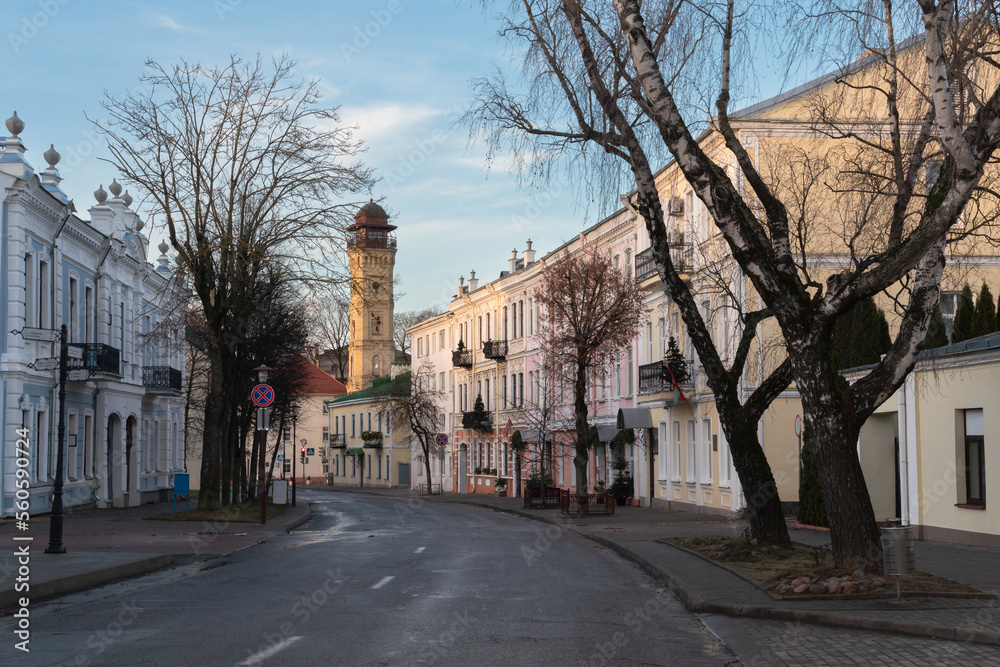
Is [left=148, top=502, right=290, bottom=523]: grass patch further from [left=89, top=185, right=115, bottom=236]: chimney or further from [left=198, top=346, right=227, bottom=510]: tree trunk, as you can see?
[left=89, top=185, right=115, bottom=236]: chimney

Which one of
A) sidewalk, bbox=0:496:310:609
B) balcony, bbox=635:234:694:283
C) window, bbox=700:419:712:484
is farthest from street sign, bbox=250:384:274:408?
window, bbox=700:419:712:484

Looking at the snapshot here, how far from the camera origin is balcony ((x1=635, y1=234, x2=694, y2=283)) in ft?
112

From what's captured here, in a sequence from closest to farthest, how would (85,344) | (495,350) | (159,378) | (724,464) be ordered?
(724,464), (85,344), (159,378), (495,350)

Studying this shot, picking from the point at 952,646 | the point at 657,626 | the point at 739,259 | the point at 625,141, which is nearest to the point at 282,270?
the point at 625,141

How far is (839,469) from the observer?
42.5ft

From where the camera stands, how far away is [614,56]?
52.0ft

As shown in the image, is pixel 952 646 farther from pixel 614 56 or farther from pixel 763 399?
pixel 614 56

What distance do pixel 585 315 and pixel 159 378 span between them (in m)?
21.0

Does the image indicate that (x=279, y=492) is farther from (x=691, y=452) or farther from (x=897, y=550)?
(x=897, y=550)

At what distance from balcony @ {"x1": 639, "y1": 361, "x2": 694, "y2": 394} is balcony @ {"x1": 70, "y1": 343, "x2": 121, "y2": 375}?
728 inches

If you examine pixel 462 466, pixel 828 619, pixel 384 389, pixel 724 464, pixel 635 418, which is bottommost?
pixel 462 466

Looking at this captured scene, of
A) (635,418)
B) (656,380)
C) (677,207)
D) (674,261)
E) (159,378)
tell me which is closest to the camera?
(674,261)

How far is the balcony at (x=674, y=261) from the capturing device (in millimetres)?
34156

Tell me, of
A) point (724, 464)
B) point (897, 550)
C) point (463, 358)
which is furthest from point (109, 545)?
point (463, 358)
